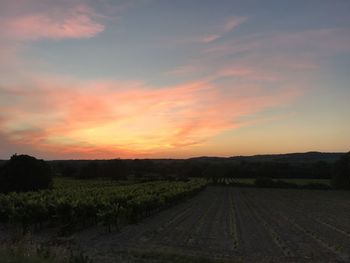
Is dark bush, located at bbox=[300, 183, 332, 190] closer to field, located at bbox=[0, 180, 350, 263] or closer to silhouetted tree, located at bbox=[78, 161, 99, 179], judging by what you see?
silhouetted tree, located at bbox=[78, 161, 99, 179]

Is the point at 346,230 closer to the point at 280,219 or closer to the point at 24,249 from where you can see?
the point at 280,219

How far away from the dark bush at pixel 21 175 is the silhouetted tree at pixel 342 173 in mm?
70705

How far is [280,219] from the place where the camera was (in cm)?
3916

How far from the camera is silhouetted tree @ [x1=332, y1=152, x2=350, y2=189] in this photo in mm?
105875

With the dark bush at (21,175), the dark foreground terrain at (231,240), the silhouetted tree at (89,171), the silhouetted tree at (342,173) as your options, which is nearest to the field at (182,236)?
the dark foreground terrain at (231,240)

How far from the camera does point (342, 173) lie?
107 m

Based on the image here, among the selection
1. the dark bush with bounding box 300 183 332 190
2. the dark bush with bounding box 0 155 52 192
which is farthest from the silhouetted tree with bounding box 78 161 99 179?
the dark bush with bounding box 0 155 52 192

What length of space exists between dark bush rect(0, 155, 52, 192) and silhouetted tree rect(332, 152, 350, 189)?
70.7m

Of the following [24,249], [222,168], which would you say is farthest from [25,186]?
[222,168]

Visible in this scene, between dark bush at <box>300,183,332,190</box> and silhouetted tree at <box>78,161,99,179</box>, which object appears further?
silhouetted tree at <box>78,161,99,179</box>

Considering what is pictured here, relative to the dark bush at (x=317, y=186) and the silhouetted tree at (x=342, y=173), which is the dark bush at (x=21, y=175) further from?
the silhouetted tree at (x=342, y=173)

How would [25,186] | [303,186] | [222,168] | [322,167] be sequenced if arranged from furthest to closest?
[222,168] < [322,167] < [303,186] < [25,186]

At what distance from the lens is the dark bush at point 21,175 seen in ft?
223

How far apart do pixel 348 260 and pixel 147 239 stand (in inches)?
458
